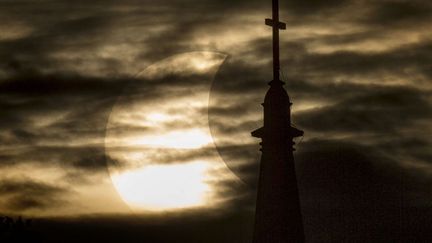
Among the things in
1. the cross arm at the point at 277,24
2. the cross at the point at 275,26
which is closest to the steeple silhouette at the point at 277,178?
the cross at the point at 275,26

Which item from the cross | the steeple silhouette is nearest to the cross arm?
the cross

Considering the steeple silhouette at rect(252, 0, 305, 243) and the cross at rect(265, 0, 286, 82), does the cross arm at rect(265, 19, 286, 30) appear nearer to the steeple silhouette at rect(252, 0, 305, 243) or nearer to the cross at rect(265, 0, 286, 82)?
the cross at rect(265, 0, 286, 82)

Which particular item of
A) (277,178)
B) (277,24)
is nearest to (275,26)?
(277,24)

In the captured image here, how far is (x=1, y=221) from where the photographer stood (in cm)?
6462

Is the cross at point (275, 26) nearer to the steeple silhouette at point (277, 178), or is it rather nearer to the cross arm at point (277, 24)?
the cross arm at point (277, 24)

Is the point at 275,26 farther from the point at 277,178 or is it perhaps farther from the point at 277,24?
the point at 277,178

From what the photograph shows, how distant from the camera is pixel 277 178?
52.3 metres

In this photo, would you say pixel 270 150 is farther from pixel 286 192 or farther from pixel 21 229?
pixel 21 229

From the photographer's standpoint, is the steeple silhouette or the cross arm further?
the cross arm

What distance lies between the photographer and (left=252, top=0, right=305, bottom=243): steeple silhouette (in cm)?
5212

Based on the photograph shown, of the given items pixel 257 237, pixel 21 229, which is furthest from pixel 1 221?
pixel 257 237

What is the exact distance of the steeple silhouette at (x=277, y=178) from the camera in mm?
52125

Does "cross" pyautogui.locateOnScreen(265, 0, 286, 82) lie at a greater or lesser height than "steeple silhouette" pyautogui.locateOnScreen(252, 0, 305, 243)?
greater

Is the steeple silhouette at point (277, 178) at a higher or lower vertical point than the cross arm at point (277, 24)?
lower
